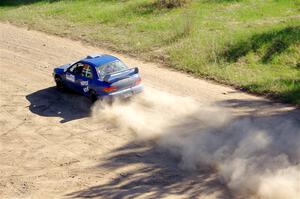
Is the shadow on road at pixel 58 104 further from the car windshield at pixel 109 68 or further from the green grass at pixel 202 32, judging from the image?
the green grass at pixel 202 32

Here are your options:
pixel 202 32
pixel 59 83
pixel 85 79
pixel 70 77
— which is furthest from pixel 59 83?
pixel 202 32

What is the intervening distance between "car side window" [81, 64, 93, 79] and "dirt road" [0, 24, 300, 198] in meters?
1.07

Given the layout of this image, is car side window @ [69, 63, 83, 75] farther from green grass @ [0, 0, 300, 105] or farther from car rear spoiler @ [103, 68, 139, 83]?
green grass @ [0, 0, 300, 105]

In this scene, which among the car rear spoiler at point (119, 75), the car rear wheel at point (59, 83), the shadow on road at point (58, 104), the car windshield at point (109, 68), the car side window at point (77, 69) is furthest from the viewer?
the car rear wheel at point (59, 83)

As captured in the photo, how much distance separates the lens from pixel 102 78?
652 inches

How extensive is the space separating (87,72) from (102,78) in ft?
2.65

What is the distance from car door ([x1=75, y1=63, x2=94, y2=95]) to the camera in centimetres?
1694

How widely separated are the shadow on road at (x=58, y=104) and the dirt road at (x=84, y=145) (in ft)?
0.11

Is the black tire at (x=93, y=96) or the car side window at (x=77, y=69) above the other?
the car side window at (x=77, y=69)

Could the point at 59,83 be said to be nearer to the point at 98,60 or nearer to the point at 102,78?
the point at 98,60

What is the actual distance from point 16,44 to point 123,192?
52.3 ft

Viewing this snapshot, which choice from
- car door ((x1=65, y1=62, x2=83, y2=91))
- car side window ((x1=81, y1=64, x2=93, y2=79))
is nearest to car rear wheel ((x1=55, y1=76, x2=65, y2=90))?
car door ((x1=65, y1=62, x2=83, y2=91))

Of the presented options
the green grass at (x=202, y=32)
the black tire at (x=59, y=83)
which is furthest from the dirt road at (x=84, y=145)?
the green grass at (x=202, y=32)

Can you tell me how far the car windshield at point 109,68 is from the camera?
16734mm
